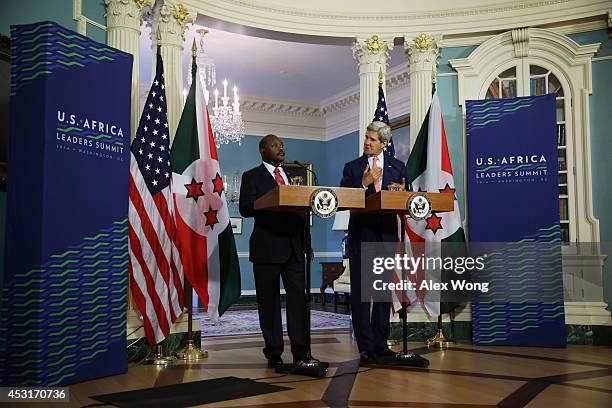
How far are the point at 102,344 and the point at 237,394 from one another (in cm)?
113

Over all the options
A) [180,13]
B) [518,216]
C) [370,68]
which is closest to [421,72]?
[370,68]

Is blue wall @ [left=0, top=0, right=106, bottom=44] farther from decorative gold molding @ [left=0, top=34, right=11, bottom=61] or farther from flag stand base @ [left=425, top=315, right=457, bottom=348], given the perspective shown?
flag stand base @ [left=425, top=315, right=457, bottom=348]

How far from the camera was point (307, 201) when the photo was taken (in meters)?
3.47

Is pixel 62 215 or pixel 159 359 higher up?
pixel 62 215

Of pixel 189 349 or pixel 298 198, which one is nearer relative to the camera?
pixel 298 198

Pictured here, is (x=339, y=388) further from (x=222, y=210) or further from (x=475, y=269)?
(x=475, y=269)

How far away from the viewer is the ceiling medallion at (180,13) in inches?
209

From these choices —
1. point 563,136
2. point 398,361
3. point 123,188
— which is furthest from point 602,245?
point 123,188

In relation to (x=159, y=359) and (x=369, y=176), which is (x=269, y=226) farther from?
(x=159, y=359)

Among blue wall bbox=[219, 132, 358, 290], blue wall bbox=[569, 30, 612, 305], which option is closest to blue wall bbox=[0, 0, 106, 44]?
blue wall bbox=[569, 30, 612, 305]

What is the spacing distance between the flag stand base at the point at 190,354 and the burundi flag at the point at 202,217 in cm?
30

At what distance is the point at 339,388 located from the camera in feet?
11.4

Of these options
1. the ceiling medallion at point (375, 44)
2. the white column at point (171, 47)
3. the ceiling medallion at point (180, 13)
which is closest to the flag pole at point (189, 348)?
the white column at point (171, 47)
